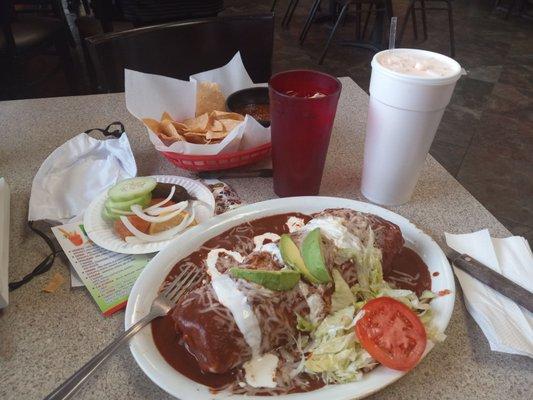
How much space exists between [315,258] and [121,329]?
411 millimetres

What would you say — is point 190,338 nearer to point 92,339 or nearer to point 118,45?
point 92,339

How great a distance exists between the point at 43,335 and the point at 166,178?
506mm

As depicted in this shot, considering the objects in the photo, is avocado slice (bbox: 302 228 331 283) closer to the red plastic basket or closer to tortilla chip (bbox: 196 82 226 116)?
the red plastic basket

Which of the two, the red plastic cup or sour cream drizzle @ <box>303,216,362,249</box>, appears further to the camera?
the red plastic cup

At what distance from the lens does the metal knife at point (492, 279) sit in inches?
31.8

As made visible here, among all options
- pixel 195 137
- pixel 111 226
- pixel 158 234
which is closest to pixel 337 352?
pixel 158 234

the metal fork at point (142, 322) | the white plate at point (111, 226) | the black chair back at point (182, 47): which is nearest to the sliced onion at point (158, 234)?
the white plate at point (111, 226)

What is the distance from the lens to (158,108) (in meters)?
1.29

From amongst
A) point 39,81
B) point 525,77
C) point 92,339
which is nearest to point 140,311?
point 92,339

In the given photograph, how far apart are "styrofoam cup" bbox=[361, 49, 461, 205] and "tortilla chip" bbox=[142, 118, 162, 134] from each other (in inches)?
23.7

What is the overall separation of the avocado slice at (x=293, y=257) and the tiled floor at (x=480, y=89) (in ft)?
7.15

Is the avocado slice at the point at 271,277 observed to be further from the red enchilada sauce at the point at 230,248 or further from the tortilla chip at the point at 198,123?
the tortilla chip at the point at 198,123

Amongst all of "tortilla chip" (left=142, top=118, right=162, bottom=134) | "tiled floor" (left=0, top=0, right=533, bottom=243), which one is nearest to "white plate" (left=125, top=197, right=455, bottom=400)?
"tortilla chip" (left=142, top=118, right=162, bottom=134)

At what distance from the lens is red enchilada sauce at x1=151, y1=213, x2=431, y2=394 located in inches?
27.0
